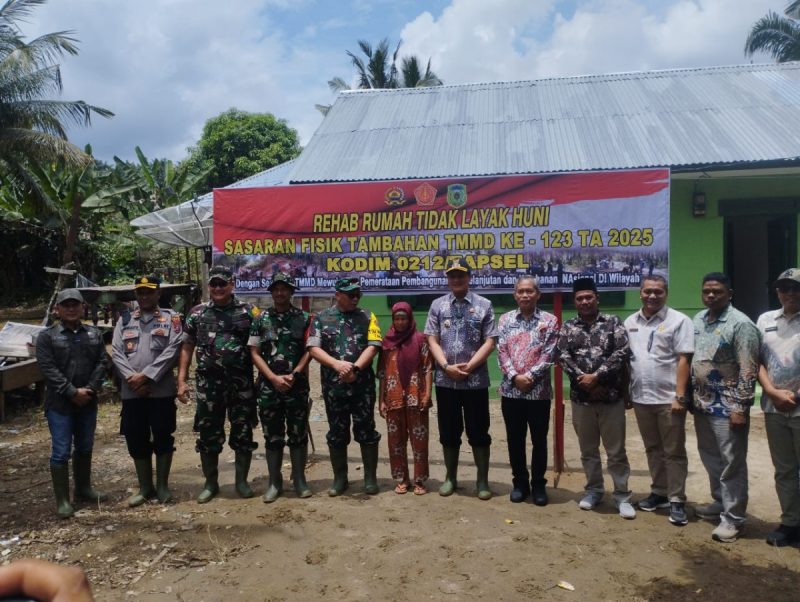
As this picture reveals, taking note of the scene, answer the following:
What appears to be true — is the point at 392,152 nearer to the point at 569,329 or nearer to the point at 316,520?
the point at 569,329

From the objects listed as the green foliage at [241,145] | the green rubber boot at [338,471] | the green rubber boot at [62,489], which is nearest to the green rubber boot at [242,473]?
the green rubber boot at [338,471]

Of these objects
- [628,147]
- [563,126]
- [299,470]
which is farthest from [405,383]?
[563,126]

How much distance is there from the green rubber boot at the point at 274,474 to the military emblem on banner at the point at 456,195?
2634 millimetres

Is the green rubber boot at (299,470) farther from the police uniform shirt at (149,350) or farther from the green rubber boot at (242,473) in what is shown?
the police uniform shirt at (149,350)

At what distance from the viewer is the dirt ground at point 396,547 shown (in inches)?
131

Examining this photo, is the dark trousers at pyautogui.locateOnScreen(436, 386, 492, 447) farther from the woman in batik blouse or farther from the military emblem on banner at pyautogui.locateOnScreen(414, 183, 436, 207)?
the military emblem on banner at pyautogui.locateOnScreen(414, 183, 436, 207)

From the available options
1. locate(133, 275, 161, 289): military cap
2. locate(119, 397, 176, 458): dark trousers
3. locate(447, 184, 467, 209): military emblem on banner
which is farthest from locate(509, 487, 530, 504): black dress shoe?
locate(133, 275, 161, 289): military cap

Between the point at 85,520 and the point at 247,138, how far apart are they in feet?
74.7

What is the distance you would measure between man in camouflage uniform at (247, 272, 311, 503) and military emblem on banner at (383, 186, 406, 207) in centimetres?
147

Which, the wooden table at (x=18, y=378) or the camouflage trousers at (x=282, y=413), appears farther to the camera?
the wooden table at (x=18, y=378)

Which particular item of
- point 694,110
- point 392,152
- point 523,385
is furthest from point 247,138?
point 523,385

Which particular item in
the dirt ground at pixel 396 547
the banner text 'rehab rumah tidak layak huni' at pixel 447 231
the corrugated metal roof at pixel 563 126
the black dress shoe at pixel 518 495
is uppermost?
the corrugated metal roof at pixel 563 126

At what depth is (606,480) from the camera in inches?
199

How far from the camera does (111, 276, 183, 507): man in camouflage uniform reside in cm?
451
